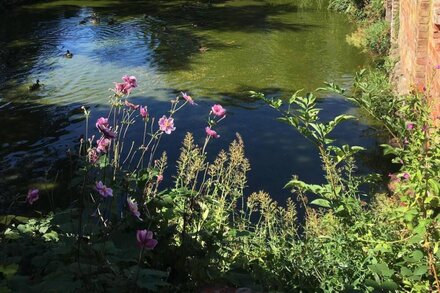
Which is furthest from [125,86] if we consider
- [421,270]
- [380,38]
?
[380,38]

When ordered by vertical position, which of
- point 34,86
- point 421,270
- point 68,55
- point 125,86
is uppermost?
point 125,86

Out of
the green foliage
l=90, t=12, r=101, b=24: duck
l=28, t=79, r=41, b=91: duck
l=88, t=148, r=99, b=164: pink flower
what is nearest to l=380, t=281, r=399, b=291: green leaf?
l=88, t=148, r=99, b=164: pink flower

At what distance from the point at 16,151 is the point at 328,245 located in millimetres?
5586

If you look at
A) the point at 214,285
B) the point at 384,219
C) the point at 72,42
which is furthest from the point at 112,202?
the point at 72,42

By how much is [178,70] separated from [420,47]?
18.7 feet

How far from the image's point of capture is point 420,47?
19.9ft

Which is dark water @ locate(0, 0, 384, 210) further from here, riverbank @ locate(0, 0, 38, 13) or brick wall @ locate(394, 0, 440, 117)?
brick wall @ locate(394, 0, 440, 117)

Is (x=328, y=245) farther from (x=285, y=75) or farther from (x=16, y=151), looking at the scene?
(x=285, y=75)

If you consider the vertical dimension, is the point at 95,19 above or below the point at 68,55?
above

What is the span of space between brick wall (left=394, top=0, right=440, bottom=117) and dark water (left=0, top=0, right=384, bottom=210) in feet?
3.98

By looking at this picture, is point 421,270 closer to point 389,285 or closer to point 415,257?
point 415,257

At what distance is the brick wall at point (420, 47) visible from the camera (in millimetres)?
4562

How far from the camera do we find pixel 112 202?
259 centimetres

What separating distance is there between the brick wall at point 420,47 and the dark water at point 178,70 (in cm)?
121
